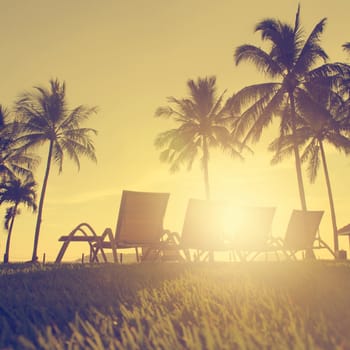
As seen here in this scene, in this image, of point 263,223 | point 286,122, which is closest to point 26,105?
point 286,122

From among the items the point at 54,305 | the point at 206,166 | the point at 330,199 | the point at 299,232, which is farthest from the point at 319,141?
the point at 54,305

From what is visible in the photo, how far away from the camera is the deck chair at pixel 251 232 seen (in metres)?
8.91

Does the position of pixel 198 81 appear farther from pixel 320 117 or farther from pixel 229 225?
pixel 229 225

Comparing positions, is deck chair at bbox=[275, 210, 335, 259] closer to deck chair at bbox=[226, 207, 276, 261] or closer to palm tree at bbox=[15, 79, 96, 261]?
deck chair at bbox=[226, 207, 276, 261]

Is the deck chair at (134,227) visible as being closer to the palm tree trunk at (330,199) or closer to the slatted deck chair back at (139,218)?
the slatted deck chair back at (139,218)

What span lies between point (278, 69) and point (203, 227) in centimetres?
1254

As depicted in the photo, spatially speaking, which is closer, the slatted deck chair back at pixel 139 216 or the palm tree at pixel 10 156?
the slatted deck chair back at pixel 139 216

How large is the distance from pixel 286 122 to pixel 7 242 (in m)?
24.4

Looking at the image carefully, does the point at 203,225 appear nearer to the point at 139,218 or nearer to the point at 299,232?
the point at 139,218

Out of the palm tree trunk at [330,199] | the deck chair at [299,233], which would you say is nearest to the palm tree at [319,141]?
the palm tree trunk at [330,199]

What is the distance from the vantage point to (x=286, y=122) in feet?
65.5

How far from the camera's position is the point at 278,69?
760 inches

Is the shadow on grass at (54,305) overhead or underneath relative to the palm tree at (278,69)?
underneath

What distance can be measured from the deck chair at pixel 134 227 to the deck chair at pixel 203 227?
54cm
